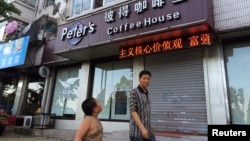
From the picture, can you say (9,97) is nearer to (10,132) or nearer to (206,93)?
(10,132)

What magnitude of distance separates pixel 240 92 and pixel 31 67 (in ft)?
32.3

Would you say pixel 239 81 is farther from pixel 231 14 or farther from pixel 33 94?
pixel 33 94

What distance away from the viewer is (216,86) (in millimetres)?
6551

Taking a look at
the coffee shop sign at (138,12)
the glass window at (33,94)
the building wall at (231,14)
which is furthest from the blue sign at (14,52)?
the building wall at (231,14)

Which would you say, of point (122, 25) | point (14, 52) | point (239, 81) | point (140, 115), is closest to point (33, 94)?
point (14, 52)

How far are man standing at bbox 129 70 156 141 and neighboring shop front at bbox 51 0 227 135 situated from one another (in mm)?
3619

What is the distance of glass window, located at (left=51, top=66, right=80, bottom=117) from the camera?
10445 millimetres

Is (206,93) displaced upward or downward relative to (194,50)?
downward

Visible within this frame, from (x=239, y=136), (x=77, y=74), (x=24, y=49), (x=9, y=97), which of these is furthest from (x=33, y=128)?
(x=239, y=136)

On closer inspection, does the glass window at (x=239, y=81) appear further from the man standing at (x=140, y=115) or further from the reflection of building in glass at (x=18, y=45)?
the reflection of building in glass at (x=18, y=45)

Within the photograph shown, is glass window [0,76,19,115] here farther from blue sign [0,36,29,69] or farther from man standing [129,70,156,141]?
man standing [129,70,156,141]

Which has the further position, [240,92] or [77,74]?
[77,74]

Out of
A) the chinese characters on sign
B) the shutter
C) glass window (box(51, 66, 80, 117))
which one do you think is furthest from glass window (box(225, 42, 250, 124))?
glass window (box(51, 66, 80, 117))

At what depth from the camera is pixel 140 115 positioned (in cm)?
308
